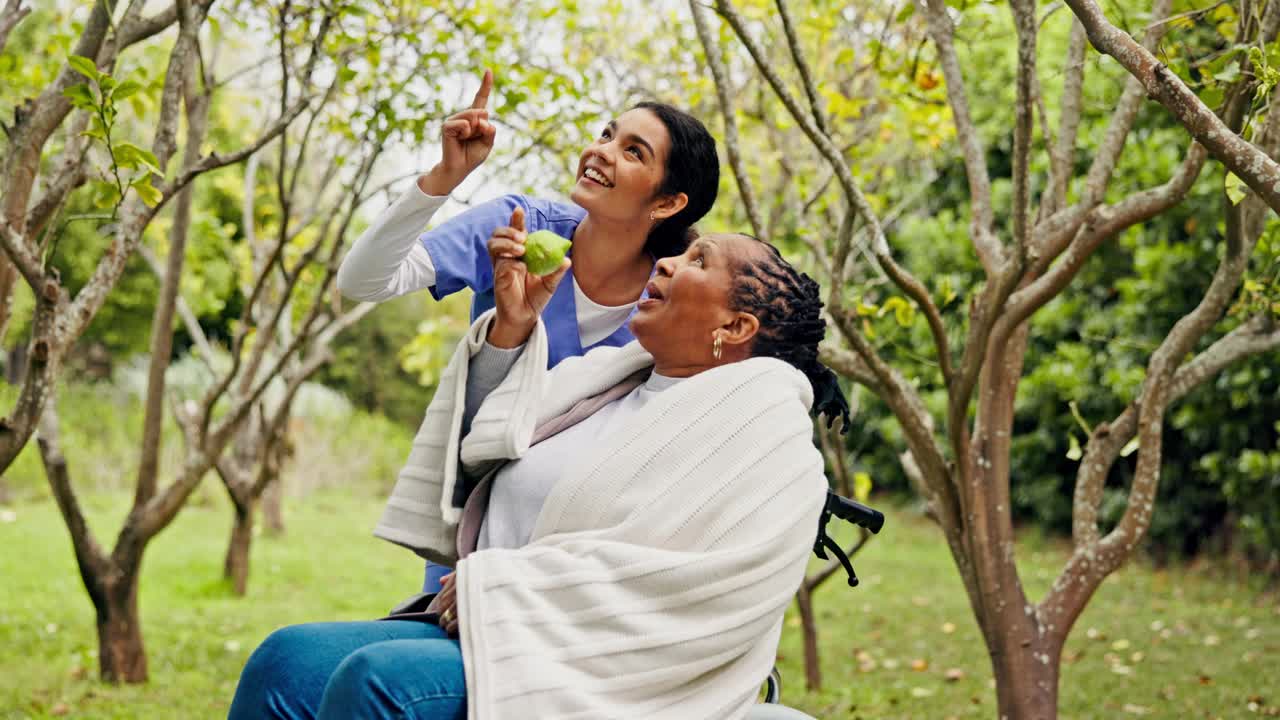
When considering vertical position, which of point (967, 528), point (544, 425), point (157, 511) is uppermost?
point (544, 425)

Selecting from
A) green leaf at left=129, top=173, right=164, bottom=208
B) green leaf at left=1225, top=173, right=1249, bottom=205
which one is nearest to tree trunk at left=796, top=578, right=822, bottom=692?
green leaf at left=1225, top=173, right=1249, bottom=205

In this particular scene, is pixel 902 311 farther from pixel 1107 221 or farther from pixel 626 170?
pixel 626 170

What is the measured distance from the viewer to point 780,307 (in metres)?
2.40

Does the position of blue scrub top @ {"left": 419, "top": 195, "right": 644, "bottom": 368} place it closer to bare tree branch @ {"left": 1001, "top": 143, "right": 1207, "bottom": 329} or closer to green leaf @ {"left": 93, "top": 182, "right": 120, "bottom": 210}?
green leaf @ {"left": 93, "top": 182, "right": 120, "bottom": 210}

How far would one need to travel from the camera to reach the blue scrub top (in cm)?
269

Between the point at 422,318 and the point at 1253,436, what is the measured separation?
39.1 ft

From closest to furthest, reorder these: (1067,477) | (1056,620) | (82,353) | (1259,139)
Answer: (1259,139), (1056,620), (1067,477), (82,353)

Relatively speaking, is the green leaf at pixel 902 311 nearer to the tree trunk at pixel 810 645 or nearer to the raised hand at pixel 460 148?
the tree trunk at pixel 810 645

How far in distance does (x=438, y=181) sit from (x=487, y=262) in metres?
0.31

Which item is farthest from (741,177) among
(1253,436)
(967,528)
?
(1253,436)

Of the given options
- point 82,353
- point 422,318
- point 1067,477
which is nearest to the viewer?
point 1067,477

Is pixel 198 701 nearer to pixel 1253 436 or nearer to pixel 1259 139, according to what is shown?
pixel 1259 139

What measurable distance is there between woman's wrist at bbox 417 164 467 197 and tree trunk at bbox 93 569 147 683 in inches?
128

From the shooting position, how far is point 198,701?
5055mm
